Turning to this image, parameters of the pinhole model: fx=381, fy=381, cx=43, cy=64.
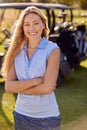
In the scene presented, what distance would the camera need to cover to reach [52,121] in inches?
106

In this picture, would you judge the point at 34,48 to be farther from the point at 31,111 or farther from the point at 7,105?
the point at 7,105

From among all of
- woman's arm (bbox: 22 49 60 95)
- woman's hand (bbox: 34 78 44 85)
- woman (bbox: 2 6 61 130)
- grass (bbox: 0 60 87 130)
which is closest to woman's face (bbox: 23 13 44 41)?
woman (bbox: 2 6 61 130)

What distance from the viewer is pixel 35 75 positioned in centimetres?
267

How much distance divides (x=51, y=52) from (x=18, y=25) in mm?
320

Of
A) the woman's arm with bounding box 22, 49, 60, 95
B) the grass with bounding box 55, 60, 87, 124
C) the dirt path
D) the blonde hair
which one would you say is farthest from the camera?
the grass with bounding box 55, 60, 87, 124

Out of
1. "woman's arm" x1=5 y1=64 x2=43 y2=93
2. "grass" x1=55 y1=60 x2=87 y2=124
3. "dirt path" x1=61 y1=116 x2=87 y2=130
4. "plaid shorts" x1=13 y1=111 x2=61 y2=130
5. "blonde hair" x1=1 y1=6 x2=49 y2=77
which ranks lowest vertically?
"grass" x1=55 y1=60 x2=87 y2=124

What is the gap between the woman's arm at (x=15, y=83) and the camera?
2.66m

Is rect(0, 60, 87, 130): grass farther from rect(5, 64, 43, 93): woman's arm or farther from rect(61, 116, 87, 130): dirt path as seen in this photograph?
rect(5, 64, 43, 93): woman's arm

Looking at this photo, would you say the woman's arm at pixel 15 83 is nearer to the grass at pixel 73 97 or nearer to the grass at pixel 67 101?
the grass at pixel 67 101

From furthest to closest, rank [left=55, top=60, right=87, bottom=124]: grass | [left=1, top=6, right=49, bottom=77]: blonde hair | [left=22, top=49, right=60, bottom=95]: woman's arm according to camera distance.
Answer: [left=55, top=60, right=87, bottom=124]: grass, [left=1, top=6, right=49, bottom=77]: blonde hair, [left=22, top=49, right=60, bottom=95]: woman's arm

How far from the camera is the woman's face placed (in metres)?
2.68

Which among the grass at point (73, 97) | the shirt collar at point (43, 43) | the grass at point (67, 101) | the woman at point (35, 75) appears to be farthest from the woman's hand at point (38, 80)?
the grass at point (73, 97)

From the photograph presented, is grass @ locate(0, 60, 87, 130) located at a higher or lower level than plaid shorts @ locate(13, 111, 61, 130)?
lower

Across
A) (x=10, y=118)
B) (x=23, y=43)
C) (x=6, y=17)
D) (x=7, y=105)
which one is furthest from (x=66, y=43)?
(x=23, y=43)
